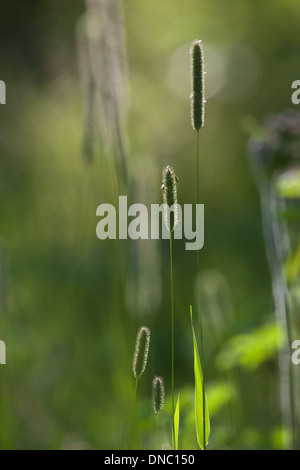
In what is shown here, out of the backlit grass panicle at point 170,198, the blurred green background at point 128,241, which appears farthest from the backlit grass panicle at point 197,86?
the blurred green background at point 128,241

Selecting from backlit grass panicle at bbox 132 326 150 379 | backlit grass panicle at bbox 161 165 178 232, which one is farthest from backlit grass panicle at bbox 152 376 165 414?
backlit grass panicle at bbox 161 165 178 232

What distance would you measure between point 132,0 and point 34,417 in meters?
3.25

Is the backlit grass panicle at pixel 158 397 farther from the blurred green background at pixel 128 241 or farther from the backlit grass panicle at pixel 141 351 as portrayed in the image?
the blurred green background at pixel 128 241

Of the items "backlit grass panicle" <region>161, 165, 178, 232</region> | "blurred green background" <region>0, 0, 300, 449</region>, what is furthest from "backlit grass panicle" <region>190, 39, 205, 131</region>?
"blurred green background" <region>0, 0, 300, 449</region>

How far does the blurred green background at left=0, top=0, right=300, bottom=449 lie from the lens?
3.49ft

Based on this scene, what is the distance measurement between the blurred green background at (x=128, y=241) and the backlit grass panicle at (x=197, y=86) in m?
0.20

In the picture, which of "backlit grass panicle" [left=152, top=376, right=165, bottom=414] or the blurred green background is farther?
the blurred green background

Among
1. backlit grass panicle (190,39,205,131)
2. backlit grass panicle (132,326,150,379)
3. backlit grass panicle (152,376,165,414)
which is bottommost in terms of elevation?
backlit grass panicle (152,376,165,414)

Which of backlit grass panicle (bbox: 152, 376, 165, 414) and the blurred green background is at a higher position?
the blurred green background

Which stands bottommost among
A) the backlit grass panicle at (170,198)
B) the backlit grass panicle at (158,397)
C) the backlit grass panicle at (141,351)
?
the backlit grass panicle at (158,397)

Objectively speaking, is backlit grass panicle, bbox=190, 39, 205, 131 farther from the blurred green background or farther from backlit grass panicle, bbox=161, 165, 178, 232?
the blurred green background

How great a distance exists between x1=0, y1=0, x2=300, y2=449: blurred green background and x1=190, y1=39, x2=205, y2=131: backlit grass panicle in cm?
20

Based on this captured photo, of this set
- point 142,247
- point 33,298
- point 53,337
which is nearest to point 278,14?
point 33,298

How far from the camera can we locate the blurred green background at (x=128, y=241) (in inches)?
41.9
